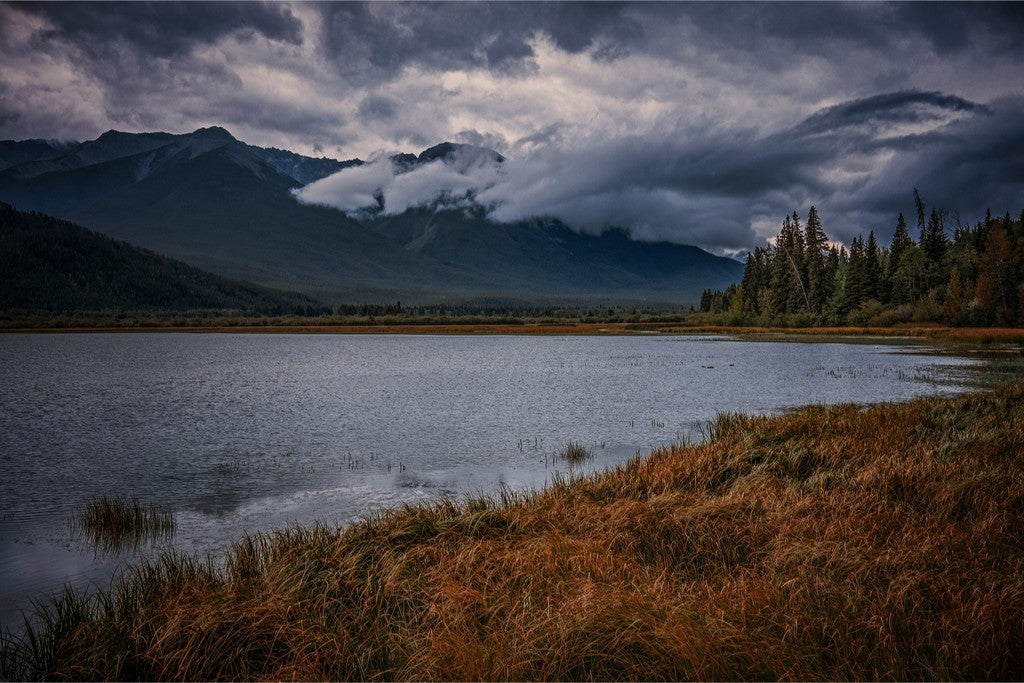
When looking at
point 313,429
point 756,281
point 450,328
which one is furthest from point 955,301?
point 313,429

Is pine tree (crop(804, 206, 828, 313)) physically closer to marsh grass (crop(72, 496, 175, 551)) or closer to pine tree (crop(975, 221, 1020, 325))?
pine tree (crop(975, 221, 1020, 325))

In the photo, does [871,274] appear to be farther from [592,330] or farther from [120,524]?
[120,524]

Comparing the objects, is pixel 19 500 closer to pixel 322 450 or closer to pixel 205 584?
pixel 322 450

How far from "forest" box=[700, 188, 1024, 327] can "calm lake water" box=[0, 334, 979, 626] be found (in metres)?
42.6

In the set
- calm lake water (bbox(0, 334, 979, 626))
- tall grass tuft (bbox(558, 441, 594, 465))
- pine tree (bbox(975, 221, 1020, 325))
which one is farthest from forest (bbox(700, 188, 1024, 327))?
tall grass tuft (bbox(558, 441, 594, 465))

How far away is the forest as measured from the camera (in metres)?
83.2

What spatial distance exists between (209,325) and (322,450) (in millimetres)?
146774

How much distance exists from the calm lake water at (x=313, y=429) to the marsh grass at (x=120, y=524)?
32 centimetres

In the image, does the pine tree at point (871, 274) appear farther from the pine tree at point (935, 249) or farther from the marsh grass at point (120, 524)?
the marsh grass at point (120, 524)

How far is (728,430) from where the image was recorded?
19.6 m

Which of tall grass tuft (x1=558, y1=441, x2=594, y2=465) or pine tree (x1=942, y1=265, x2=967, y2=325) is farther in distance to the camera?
pine tree (x1=942, y1=265, x2=967, y2=325)

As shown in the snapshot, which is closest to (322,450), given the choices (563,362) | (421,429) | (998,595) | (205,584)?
(421,429)

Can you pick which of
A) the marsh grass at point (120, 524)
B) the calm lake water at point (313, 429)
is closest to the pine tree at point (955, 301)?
the calm lake water at point (313, 429)

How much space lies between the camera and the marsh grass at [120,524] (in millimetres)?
11922
